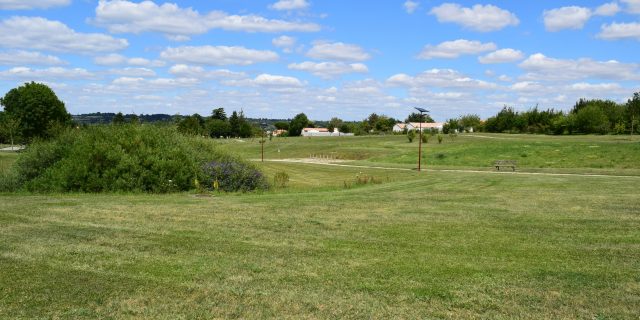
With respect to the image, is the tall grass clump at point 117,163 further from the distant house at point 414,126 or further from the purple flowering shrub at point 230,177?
the distant house at point 414,126

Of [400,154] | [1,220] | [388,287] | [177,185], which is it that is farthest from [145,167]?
[400,154]

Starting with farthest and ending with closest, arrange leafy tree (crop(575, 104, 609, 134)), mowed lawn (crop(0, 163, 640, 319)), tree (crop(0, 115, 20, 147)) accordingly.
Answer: leafy tree (crop(575, 104, 609, 134)) → tree (crop(0, 115, 20, 147)) → mowed lawn (crop(0, 163, 640, 319))

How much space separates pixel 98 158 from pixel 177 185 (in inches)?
122

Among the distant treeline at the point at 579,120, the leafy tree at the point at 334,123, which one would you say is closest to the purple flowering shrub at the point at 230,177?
the distant treeline at the point at 579,120

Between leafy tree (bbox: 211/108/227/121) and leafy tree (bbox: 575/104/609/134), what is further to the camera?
leafy tree (bbox: 211/108/227/121)

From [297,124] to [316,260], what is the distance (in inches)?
6316

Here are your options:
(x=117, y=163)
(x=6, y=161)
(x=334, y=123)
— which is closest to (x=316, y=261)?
(x=117, y=163)

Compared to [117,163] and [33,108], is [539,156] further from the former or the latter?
[33,108]

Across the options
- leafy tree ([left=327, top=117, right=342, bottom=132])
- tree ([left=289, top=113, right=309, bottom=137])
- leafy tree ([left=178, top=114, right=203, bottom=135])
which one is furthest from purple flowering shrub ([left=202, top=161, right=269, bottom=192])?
leafy tree ([left=327, top=117, right=342, bottom=132])

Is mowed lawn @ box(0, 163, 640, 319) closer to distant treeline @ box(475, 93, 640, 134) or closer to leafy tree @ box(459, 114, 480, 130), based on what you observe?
distant treeline @ box(475, 93, 640, 134)

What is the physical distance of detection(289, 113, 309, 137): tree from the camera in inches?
6485

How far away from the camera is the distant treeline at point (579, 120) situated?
84.6 m

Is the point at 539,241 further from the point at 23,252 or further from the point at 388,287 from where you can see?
the point at 23,252

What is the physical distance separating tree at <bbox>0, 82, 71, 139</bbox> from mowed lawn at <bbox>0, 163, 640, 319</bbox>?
74404 mm
